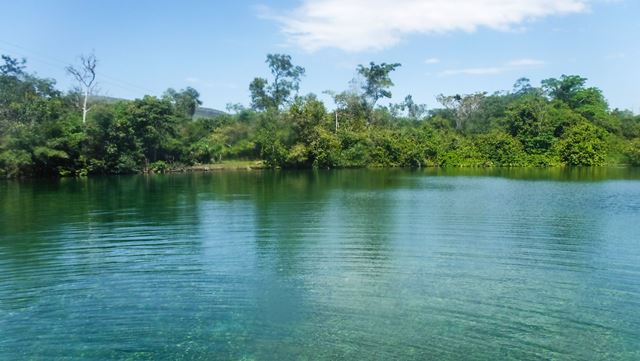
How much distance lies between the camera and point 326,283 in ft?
43.3

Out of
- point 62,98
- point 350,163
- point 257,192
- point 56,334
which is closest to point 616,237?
point 56,334

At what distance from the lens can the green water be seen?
937 centimetres

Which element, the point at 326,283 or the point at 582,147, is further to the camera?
the point at 582,147

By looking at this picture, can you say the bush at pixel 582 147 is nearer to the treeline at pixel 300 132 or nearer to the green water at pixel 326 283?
the treeline at pixel 300 132

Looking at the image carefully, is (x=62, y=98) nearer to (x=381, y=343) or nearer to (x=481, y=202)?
(x=481, y=202)

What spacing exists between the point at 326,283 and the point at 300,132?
55928mm

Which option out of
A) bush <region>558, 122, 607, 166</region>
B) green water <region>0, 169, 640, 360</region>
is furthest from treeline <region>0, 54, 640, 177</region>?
green water <region>0, 169, 640, 360</region>

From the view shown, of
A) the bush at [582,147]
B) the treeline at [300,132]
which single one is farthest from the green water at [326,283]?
the bush at [582,147]

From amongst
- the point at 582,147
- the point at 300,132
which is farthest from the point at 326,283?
the point at 582,147

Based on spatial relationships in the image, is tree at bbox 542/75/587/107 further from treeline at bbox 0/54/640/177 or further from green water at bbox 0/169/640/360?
green water at bbox 0/169/640/360

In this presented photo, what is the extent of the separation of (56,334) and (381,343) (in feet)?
20.6

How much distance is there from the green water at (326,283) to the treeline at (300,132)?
1318 inches

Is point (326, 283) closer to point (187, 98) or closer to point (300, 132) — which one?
point (300, 132)

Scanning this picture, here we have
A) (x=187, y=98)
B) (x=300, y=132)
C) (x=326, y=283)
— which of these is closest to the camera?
(x=326, y=283)
